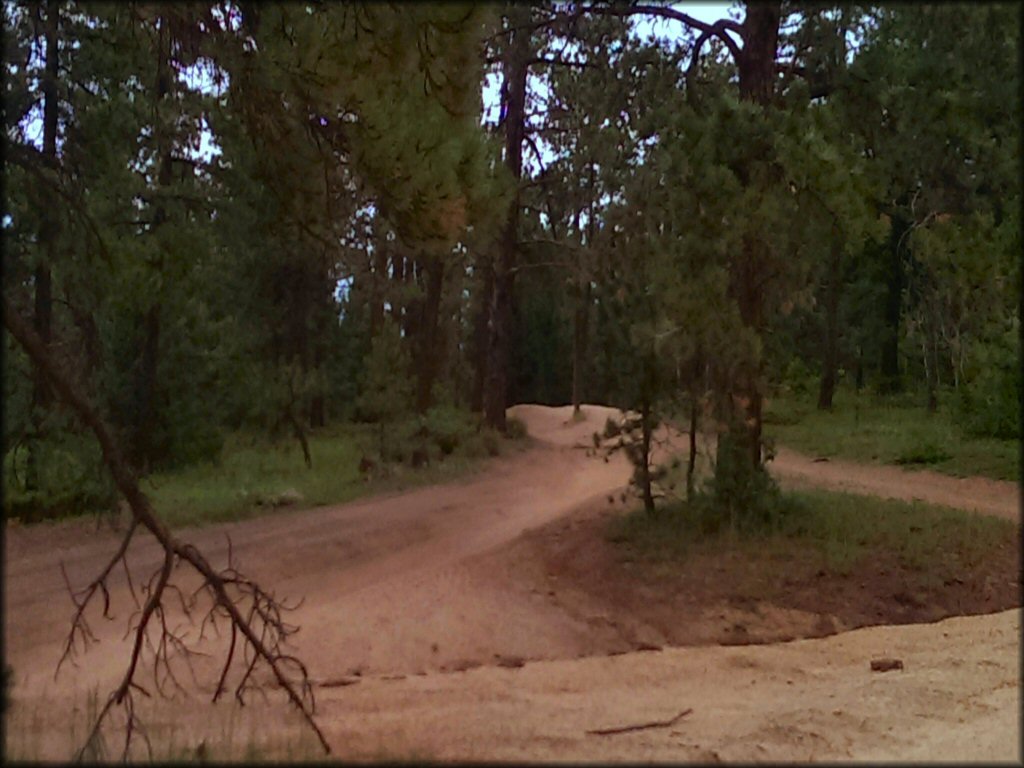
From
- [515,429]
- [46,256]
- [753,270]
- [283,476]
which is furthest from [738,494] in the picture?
[515,429]

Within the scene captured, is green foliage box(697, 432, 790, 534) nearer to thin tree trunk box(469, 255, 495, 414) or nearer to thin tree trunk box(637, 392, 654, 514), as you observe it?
thin tree trunk box(637, 392, 654, 514)

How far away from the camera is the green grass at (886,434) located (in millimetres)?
11461

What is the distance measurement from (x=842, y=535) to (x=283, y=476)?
9.58 metres

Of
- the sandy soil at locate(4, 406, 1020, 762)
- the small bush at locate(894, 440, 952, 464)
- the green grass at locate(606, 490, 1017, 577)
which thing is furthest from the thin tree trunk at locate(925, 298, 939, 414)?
the small bush at locate(894, 440, 952, 464)

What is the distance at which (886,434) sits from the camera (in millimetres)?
15422

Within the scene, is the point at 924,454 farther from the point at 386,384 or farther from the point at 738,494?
the point at 386,384

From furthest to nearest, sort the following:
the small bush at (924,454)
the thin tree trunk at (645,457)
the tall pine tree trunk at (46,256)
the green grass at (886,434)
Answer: the small bush at (924,454), the green grass at (886,434), the thin tree trunk at (645,457), the tall pine tree trunk at (46,256)

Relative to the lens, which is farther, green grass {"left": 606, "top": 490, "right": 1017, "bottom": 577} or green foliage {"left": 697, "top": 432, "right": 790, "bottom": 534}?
green foliage {"left": 697, "top": 432, "right": 790, "bottom": 534}

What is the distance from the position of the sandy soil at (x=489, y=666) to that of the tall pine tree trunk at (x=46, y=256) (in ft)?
4.10

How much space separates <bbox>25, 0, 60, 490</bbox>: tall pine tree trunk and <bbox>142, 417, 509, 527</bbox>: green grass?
2.43m

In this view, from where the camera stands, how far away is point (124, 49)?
8328 mm

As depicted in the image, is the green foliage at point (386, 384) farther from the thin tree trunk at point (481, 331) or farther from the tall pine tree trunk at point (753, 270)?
the tall pine tree trunk at point (753, 270)

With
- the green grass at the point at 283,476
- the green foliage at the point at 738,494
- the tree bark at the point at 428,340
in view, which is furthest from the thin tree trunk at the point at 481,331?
the green foliage at the point at 738,494

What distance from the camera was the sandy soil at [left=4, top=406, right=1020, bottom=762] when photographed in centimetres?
515
